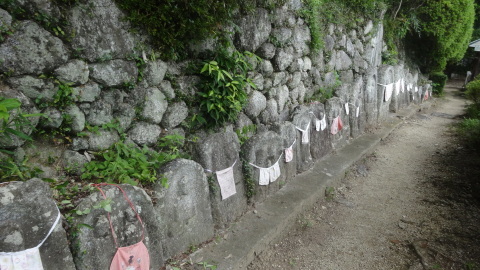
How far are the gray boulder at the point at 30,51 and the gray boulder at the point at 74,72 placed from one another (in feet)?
0.14

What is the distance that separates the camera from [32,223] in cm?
158

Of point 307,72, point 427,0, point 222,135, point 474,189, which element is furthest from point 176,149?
point 427,0

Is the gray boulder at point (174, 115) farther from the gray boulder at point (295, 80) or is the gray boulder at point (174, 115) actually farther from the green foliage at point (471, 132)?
Answer: the green foliage at point (471, 132)

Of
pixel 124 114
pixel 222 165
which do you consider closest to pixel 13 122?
pixel 124 114

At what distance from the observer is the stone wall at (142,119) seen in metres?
1.84

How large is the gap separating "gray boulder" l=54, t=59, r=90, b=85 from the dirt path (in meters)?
1.99

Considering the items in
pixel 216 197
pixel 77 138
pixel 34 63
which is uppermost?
pixel 34 63

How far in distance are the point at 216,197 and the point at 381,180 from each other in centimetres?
302

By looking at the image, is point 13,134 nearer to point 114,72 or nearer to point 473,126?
point 114,72

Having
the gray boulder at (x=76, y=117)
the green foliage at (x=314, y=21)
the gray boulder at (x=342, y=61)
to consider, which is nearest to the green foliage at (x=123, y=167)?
the gray boulder at (x=76, y=117)

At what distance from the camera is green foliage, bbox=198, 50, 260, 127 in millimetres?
3002

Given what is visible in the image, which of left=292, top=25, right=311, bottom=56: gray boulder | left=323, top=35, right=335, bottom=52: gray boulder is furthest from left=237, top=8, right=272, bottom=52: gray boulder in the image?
left=323, top=35, right=335, bottom=52: gray boulder

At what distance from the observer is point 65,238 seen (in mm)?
1689

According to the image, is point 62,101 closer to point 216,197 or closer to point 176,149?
point 176,149
